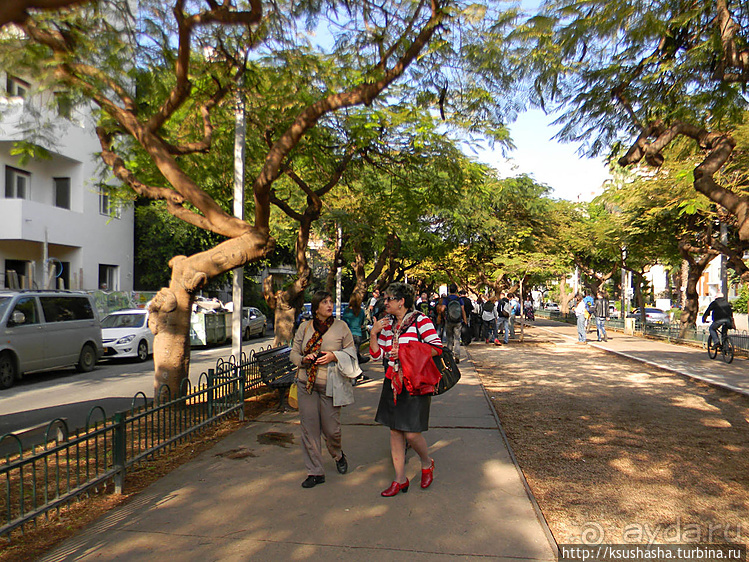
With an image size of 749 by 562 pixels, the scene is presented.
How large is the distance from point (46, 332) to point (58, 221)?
11.8m

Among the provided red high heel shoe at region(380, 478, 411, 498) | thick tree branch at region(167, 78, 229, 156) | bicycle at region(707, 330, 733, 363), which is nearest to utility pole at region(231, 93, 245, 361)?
thick tree branch at region(167, 78, 229, 156)

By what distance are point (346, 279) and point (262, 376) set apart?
39.1 metres

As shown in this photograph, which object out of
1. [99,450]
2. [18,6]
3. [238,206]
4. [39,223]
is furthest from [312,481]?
[39,223]

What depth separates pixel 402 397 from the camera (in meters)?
5.05

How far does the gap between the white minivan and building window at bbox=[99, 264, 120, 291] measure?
44.4 ft

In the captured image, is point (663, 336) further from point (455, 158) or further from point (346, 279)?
point (346, 279)

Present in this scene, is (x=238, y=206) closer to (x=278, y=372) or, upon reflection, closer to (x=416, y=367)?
(x=278, y=372)

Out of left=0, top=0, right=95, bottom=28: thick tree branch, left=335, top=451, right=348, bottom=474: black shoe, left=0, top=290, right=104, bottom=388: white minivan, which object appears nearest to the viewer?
left=0, top=0, right=95, bottom=28: thick tree branch

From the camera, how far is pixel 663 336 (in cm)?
2388

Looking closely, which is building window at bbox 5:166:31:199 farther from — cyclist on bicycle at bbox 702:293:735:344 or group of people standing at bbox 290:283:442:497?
cyclist on bicycle at bbox 702:293:735:344

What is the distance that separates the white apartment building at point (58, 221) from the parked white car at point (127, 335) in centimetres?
312

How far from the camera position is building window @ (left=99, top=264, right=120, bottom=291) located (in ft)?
87.9

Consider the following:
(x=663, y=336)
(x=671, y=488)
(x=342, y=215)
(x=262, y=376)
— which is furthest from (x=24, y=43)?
(x=663, y=336)

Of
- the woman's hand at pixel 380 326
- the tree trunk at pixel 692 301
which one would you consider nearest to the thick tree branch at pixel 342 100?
the woman's hand at pixel 380 326
